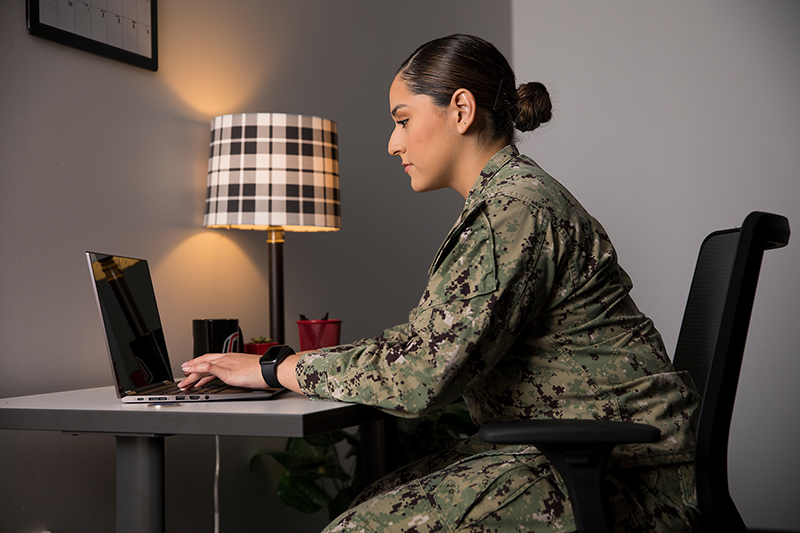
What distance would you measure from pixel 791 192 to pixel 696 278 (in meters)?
1.52

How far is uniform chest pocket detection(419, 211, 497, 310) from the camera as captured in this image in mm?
952

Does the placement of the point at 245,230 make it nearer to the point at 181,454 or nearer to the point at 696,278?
the point at 181,454

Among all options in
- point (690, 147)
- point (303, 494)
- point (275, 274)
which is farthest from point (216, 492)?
point (690, 147)

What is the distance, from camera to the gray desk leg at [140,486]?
1082 millimetres

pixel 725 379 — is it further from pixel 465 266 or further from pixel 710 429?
pixel 465 266

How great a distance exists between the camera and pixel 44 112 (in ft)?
4.67

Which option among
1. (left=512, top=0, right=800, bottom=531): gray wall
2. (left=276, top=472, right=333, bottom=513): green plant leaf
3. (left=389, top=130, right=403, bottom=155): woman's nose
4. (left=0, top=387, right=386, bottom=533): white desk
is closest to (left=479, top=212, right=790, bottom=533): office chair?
(left=0, top=387, right=386, bottom=533): white desk

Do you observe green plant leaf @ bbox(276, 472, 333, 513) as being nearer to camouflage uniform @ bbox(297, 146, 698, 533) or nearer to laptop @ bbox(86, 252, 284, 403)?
laptop @ bbox(86, 252, 284, 403)

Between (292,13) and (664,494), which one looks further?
(292,13)

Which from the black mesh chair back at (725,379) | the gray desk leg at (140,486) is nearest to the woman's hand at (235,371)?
the gray desk leg at (140,486)

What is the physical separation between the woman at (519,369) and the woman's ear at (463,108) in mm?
122

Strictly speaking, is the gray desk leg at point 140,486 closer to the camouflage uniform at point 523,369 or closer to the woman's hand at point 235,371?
the woman's hand at point 235,371

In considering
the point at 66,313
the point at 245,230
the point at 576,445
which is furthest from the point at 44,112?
the point at 576,445

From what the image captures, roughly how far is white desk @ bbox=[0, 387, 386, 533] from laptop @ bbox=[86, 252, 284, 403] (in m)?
0.03
